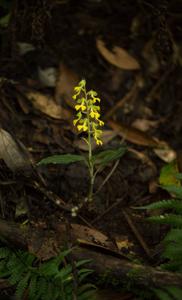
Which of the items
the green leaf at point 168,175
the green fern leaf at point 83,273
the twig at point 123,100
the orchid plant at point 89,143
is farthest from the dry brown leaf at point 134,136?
the green fern leaf at point 83,273

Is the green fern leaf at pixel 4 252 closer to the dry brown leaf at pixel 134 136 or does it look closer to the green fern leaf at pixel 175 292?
the green fern leaf at pixel 175 292

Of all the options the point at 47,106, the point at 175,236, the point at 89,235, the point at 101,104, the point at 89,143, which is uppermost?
the point at 89,143

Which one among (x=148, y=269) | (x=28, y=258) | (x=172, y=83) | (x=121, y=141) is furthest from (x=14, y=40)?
(x=148, y=269)

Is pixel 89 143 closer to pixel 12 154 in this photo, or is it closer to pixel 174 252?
pixel 12 154

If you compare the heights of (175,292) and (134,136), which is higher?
(175,292)

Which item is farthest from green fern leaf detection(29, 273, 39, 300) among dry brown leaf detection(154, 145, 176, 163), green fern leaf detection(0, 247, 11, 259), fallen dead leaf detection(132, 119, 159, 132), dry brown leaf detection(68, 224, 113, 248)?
fallen dead leaf detection(132, 119, 159, 132)

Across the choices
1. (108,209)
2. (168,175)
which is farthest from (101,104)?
(108,209)

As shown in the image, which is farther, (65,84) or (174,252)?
(65,84)

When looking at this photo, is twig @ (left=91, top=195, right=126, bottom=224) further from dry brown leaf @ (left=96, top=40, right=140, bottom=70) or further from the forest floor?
dry brown leaf @ (left=96, top=40, right=140, bottom=70)
